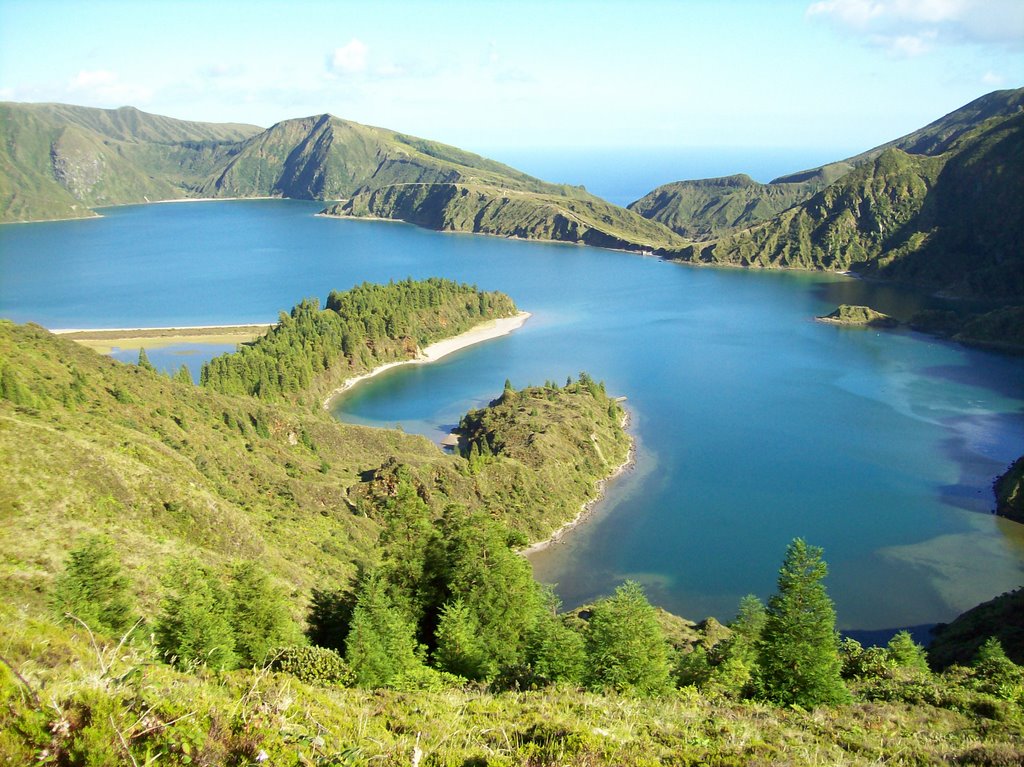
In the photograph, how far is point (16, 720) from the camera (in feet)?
25.1

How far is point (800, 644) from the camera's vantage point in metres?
22.3

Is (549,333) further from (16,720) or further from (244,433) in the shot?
(16,720)

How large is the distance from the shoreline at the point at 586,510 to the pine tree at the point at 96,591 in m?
31.3

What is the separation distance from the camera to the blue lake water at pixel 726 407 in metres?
49.3

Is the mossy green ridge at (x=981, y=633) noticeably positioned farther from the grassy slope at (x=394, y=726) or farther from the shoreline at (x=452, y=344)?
the shoreline at (x=452, y=344)

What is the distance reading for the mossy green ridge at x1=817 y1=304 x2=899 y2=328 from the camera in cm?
12631

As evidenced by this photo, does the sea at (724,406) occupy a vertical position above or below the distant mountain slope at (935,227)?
below

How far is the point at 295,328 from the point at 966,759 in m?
93.2

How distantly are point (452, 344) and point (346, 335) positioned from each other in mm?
18965

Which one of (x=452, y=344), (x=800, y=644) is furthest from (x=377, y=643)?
(x=452, y=344)

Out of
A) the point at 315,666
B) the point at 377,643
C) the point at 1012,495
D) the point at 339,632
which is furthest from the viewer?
the point at 1012,495

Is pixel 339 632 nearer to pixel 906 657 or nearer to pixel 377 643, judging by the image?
pixel 377 643

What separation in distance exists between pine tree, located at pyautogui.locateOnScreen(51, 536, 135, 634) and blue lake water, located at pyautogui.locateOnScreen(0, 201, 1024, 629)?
30.5m

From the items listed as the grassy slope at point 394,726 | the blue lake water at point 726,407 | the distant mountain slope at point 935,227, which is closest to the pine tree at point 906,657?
the grassy slope at point 394,726
